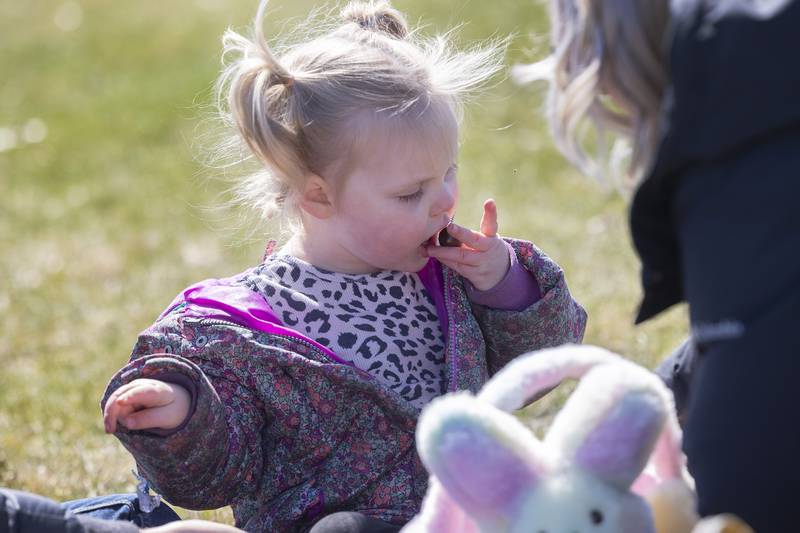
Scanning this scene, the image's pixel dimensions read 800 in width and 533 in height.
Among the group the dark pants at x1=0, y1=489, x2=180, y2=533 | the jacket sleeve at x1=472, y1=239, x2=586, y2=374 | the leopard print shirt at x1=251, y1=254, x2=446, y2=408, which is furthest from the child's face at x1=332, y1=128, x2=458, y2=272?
the dark pants at x1=0, y1=489, x2=180, y2=533

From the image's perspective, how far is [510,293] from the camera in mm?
2607

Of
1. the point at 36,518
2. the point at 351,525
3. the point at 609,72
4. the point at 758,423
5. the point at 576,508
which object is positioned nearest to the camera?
the point at 758,423

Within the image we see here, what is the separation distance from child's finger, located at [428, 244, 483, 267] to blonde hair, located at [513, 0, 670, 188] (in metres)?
0.65

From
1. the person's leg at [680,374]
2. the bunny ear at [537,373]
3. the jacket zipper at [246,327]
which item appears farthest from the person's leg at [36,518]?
the person's leg at [680,374]

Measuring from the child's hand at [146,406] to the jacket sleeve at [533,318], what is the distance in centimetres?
75

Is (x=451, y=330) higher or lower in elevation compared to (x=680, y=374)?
higher

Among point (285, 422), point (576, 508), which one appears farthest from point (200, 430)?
point (576, 508)

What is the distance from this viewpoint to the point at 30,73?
9961mm

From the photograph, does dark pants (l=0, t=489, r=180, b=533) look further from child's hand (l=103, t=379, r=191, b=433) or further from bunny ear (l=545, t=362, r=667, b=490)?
bunny ear (l=545, t=362, r=667, b=490)

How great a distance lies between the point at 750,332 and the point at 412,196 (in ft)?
3.58

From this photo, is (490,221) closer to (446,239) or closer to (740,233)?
(446,239)

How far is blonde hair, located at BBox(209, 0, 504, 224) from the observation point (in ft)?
8.22

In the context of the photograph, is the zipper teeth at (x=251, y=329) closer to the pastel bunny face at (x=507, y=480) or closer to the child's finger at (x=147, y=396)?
the child's finger at (x=147, y=396)

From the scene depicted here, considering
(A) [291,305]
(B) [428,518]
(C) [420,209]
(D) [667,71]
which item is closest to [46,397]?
(A) [291,305]
